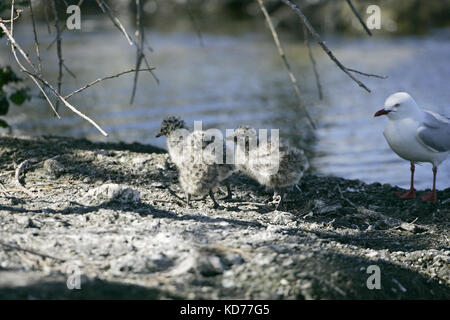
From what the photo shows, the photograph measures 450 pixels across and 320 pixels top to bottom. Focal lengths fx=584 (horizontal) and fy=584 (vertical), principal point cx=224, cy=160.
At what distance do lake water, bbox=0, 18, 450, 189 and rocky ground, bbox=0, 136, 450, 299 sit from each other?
245 centimetres

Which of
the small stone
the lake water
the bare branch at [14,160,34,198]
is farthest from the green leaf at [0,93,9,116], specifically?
the lake water

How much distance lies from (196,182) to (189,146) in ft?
1.53

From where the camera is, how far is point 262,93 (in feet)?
47.3

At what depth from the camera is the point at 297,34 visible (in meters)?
23.4

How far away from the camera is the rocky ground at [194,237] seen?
4004mm

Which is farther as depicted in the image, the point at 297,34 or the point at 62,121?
the point at 297,34

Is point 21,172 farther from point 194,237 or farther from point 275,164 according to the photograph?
point 275,164

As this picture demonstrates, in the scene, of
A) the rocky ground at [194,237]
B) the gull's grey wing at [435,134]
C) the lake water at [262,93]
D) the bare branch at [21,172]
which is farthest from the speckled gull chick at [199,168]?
the lake water at [262,93]

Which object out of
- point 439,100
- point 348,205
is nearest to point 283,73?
point 439,100

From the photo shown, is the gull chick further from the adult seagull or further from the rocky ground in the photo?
the adult seagull

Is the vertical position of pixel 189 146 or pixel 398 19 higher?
pixel 398 19

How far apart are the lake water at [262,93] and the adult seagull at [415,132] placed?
1536mm

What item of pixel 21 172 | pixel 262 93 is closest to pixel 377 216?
pixel 21 172

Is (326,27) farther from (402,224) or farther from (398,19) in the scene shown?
(402,224)
